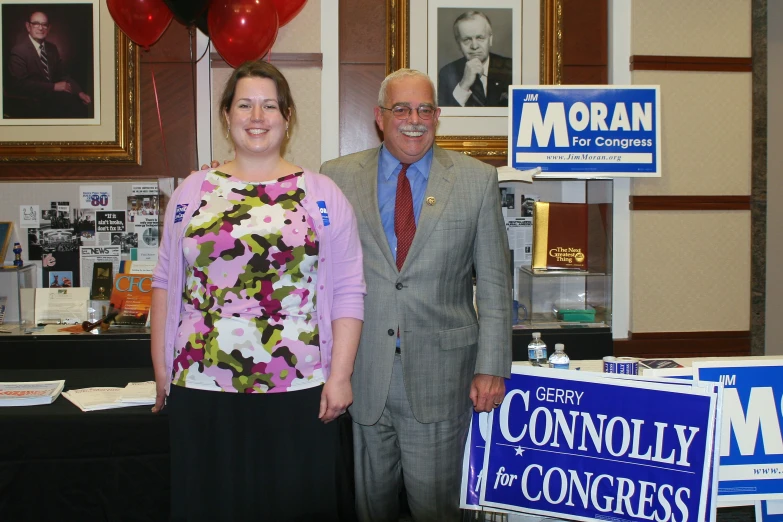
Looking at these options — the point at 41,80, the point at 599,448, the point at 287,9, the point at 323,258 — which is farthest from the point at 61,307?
the point at 599,448

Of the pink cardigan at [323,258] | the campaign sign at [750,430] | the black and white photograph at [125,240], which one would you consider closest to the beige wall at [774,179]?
the campaign sign at [750,430]

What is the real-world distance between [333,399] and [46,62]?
287 cm

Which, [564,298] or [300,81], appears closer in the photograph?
[300,81]

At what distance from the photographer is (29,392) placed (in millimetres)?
2131

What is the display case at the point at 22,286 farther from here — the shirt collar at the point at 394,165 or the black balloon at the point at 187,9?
the shirt collar at the point at 394,165

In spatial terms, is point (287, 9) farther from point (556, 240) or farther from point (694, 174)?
point (694, 174)

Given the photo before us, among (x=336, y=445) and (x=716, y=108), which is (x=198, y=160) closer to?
(x=336, y=445)

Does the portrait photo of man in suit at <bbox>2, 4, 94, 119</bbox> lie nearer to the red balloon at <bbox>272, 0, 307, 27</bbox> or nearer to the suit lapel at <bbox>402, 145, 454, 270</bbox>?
the red balloon at <bbox>272, 0, 307, 27</bbox>

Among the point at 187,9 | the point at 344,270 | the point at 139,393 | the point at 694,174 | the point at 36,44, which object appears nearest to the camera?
the point at 344,270

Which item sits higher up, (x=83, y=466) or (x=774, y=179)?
(x=774, y=179)

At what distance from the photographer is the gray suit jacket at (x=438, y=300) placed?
1928mm

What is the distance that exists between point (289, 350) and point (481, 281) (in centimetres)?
66

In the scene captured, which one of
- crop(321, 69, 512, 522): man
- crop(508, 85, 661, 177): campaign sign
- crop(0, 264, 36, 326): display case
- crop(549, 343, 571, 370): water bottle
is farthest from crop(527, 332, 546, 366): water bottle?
crop(0, 264, 36, 326): display case

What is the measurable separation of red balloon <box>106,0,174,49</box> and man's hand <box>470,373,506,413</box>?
224cm
